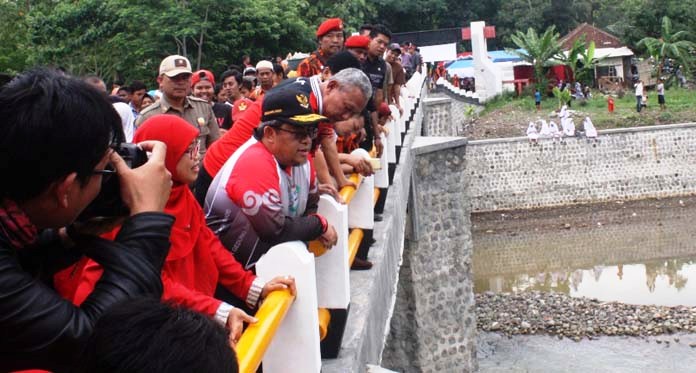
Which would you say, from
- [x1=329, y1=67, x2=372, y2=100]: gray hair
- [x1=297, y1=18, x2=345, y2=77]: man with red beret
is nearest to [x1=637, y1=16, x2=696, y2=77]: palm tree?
[x1=297, y1=18, x2=345, y2=77]: man with red beret

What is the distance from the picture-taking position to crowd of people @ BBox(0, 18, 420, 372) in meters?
1.45

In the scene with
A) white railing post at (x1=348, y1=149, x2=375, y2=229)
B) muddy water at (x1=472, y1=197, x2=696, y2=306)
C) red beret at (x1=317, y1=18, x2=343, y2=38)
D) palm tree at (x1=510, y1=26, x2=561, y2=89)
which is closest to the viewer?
white railing post at (x1=348, y1=149, x2=375, y2=229)

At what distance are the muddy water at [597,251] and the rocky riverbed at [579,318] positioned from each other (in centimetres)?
162

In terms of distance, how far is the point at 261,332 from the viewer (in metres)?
2.16

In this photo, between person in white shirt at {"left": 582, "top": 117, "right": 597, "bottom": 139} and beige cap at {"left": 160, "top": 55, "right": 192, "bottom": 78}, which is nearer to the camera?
beige cap at {"left": 160, "top": 55, "right": 192, "bottom": 78}

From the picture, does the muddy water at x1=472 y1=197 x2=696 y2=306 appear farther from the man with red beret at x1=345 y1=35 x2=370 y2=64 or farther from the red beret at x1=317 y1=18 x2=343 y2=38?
the red beret at x1=317 y1=18 x2=343 y2=38

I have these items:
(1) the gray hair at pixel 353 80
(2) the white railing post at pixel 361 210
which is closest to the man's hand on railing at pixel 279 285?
(1) the gray hair at pixel 353 80

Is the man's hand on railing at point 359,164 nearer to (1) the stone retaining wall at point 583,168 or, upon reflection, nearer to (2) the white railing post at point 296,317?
(2) the white railing post at point 296,317

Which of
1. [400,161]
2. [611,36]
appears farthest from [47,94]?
[611,36]

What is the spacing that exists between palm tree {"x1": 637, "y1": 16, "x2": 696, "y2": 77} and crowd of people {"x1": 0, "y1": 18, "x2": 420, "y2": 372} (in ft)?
99.3

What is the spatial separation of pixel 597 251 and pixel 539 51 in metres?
11.0

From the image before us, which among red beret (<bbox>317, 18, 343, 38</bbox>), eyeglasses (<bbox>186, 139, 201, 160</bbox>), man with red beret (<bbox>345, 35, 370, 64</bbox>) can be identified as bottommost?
eyeglasses (<bbox>186, 139, 201, 160</bbox>)

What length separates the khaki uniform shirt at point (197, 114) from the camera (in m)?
5.43

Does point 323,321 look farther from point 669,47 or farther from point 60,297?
→ point 669,47
